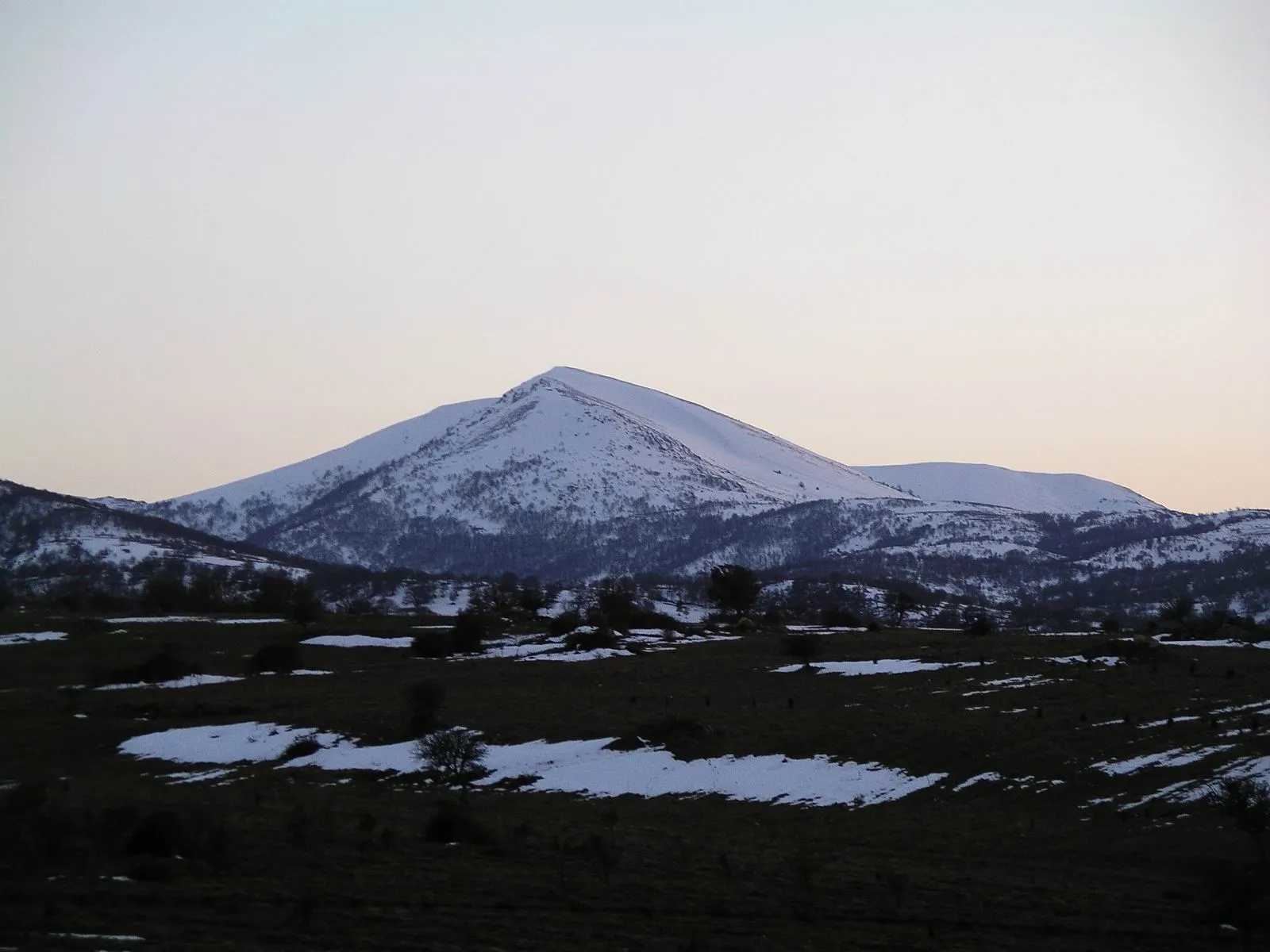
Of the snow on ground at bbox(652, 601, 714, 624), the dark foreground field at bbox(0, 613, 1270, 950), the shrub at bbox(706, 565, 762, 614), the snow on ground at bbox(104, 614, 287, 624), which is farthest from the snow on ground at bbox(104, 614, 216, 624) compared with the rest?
the snow on ground at bbox(652, 601, 714, 624)

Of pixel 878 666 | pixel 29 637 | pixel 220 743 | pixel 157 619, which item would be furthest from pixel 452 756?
pixel 157 619

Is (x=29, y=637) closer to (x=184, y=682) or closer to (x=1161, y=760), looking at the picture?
(x=184, y=682)

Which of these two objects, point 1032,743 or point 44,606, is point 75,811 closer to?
point 1032,743

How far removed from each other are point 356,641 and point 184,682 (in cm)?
1771

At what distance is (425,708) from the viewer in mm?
52188

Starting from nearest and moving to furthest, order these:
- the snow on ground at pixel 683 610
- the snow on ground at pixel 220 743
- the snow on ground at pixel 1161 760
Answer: the snow on ground at pixel 1161 760 < the snow on ground at pixel 220 743 < the snow on ground at pixel 683 610

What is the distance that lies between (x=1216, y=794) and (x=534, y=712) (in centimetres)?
3094

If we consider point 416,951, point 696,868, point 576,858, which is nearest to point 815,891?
point 696,868

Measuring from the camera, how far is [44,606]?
376 ft

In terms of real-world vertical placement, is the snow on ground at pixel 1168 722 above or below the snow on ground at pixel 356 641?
below

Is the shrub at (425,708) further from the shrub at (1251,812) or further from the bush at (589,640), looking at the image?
the shrub at (1251,812)

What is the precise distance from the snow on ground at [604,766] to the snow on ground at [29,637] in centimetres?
3063

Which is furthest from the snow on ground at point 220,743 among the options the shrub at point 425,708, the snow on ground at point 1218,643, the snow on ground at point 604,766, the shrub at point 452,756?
the snow on ground at point 1218,643

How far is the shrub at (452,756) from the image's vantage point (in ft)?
139
